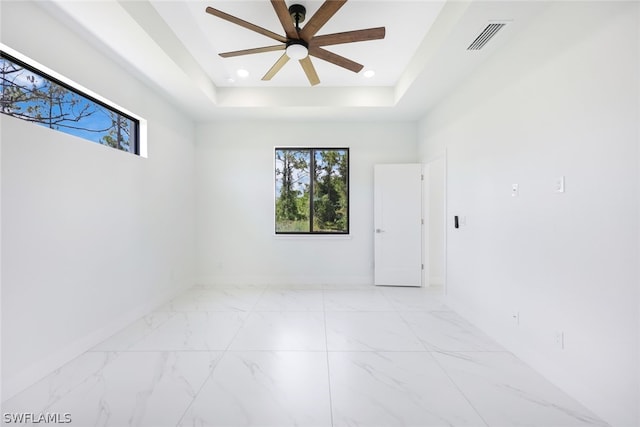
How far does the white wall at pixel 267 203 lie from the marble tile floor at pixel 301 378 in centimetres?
133

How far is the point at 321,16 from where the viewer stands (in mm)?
1799

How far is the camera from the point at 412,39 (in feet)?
8.63

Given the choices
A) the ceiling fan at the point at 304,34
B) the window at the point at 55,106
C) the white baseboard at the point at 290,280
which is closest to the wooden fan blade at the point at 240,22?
the ceiling fan at the point at 304,34

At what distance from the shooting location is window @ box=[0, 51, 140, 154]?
1780mm

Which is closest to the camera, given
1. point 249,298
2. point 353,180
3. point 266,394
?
point 266,394

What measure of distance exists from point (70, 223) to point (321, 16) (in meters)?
2.54

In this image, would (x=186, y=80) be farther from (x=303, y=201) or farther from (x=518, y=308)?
(x=518, y=308)

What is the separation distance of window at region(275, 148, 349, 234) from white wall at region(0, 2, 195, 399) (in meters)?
1.78

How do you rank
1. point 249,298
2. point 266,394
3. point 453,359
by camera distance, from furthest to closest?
point 249,298
point 453,359
point 266,394

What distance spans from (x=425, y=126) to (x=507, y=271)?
2507mm

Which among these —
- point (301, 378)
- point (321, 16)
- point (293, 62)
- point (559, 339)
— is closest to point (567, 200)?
point (559, 339)

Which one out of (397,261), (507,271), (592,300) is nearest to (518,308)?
(507,271)

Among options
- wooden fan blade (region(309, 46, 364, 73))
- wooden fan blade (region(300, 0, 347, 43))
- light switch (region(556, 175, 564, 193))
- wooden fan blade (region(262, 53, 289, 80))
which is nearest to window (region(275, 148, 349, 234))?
wooden fan blade (region(262, 53, 289, 80))

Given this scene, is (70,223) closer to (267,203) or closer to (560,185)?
(267,203)
